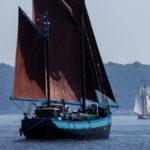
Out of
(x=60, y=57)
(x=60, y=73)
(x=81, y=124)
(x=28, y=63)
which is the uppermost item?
(x=60, y=57)

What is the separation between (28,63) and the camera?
9738 centimetres

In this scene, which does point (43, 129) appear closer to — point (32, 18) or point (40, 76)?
point (40, 76)

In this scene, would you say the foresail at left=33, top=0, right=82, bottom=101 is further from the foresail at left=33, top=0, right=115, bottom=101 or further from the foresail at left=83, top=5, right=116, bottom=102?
the foresail at left=83, top=5, right=116, bottom=102

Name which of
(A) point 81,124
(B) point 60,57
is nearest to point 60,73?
(B) point 60,57

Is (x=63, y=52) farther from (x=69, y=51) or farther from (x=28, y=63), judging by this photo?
(x=28, y=63)

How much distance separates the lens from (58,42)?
332 ft

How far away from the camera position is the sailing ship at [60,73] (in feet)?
319

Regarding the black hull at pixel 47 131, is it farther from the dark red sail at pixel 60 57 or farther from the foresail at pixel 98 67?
the foresail at pixel 98 67

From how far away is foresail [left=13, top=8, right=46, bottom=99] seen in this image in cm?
9706

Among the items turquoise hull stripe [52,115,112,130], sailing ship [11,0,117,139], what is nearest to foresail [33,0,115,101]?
sailing ship [11,0,117,139]

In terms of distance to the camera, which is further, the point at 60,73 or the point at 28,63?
the point at 60,73

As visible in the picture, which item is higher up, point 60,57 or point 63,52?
point 63,52

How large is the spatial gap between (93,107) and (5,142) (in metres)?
10.4

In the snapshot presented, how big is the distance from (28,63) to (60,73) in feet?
15.3
